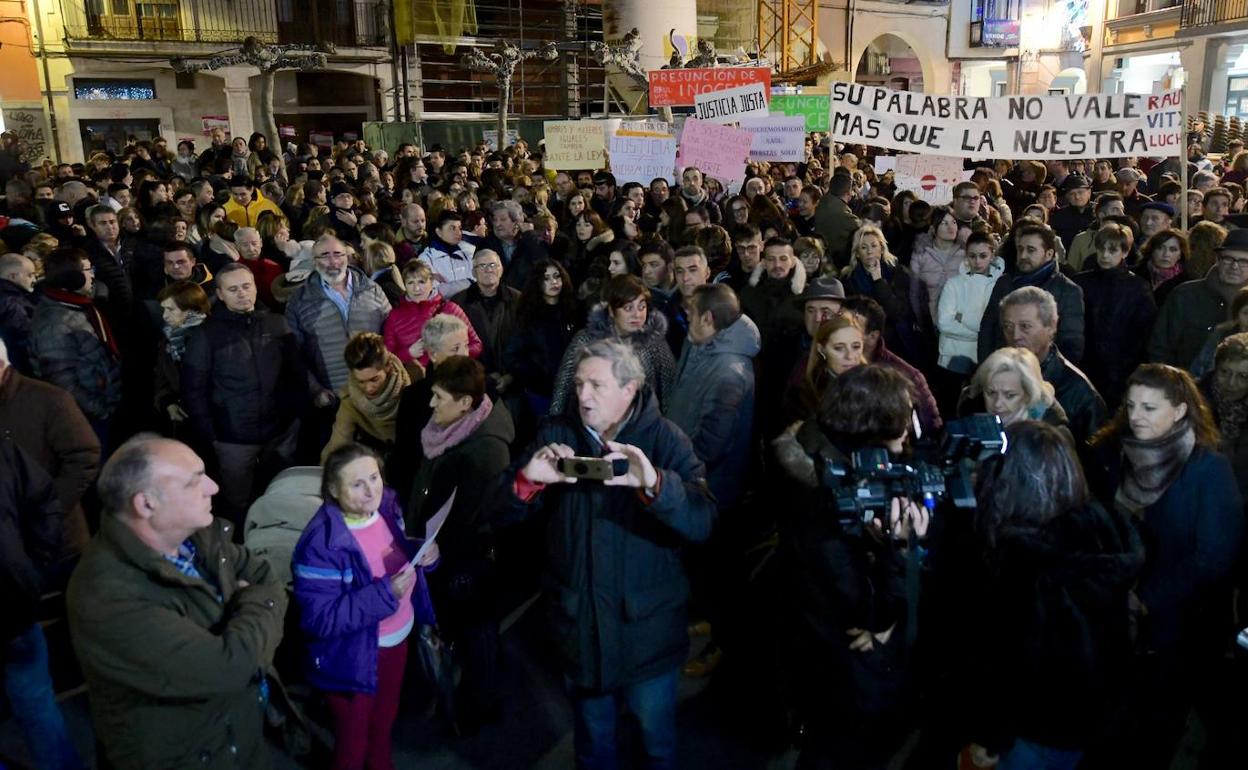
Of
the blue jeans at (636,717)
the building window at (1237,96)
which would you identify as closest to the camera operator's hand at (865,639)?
the blue jeans at (636,717)

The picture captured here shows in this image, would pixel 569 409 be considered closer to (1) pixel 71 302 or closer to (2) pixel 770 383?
(2) pixel 770 383

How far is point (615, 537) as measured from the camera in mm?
2684

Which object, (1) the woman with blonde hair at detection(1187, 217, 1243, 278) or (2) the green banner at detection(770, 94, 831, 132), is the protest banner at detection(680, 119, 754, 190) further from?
(1) the woman with blonde hair at detection(1187, 217, 1243, 278)

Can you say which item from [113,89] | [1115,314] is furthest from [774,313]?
[113,89]

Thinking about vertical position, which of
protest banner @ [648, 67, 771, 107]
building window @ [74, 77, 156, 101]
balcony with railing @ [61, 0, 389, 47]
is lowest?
protest banner @ [648, 67, 771, 107]

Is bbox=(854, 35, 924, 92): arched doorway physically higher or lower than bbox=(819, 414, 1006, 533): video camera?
higher

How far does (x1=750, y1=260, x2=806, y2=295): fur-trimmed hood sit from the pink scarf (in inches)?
109

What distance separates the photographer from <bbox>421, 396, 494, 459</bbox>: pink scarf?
343 centimetres

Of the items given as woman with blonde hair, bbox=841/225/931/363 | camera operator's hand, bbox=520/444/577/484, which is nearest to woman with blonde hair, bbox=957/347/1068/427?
camera operator's hand, bbox=520/444/577/484

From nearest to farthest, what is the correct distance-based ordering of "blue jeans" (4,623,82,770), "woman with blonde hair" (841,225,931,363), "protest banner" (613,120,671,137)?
"blue jeans" (4,623,82,770)
"woman with blonde hair" (841,225,931,363)
"protest banner" (613,120,671,137)

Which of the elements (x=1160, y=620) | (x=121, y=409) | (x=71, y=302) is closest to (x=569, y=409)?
(x=1160, y=620)

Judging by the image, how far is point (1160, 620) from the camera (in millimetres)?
3074

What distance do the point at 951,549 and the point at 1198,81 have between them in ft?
92.2

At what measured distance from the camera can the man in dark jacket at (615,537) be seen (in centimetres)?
267
